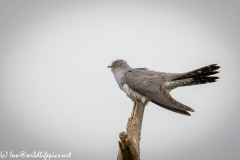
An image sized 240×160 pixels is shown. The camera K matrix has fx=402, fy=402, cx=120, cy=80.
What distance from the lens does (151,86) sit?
7.57m

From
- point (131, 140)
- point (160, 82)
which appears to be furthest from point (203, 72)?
point (131, 140)

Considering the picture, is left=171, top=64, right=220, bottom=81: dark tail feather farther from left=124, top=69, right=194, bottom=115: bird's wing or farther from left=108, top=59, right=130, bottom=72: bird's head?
left=108, top=59, right=130, bottom=72: bird's head

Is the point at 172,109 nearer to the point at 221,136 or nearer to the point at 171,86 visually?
the point at 171,86

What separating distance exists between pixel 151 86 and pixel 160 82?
0.75 ft

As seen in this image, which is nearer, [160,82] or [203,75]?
[203,75]

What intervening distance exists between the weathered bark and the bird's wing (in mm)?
657

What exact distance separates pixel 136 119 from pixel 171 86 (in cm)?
162

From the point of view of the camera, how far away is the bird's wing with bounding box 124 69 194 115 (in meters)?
7.04

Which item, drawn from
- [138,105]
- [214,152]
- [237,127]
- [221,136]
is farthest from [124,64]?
[237,127]

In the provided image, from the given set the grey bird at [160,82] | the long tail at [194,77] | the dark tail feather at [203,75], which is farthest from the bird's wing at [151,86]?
the dark tail feather at [203,75]

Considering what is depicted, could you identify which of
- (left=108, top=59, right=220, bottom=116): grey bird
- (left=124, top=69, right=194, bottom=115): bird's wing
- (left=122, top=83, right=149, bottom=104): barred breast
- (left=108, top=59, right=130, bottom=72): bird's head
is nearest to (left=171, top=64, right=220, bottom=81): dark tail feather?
(left=108, top=59, right=220, bottom=116): grey bird

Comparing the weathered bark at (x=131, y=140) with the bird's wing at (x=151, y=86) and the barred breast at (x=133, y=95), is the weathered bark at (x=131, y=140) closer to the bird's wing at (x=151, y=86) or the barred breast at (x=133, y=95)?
the bird's wing at (x=151, y=86)

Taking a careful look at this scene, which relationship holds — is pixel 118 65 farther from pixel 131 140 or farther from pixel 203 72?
pixel 131 140

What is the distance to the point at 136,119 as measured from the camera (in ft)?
21.1
